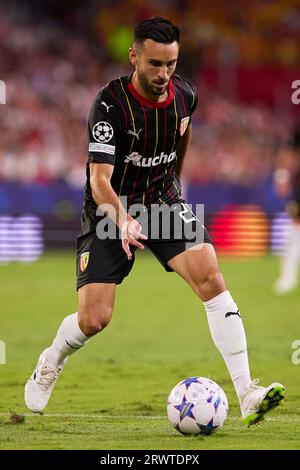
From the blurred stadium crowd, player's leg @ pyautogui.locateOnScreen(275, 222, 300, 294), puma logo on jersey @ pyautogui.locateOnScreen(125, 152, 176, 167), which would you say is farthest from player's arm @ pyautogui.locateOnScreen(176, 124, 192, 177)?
the blurred stadium crowd

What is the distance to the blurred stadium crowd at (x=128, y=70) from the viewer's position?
Result: 20.9m

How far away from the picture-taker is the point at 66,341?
6.59 metres

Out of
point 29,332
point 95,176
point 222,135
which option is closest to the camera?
point 95,176

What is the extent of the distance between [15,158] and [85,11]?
7145 millimetres

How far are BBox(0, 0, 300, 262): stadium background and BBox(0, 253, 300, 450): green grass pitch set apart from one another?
2369 millimetres

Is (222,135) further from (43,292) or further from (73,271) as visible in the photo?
(43,292)

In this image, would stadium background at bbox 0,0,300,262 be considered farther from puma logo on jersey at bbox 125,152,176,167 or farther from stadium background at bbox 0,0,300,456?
puma logo on jersey at bbox 125,152,176,167

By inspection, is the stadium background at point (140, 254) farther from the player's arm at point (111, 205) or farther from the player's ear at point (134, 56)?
the player's ear at point (134, 56)

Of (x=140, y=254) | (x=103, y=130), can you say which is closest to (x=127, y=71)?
(x=140, y=254)

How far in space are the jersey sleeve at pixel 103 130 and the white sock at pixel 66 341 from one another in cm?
105

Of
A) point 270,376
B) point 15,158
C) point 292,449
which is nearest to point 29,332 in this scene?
point 270,376

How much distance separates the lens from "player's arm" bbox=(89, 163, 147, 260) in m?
5.99

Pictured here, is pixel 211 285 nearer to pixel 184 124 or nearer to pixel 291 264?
pixel 184 124

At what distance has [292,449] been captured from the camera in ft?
17.9
